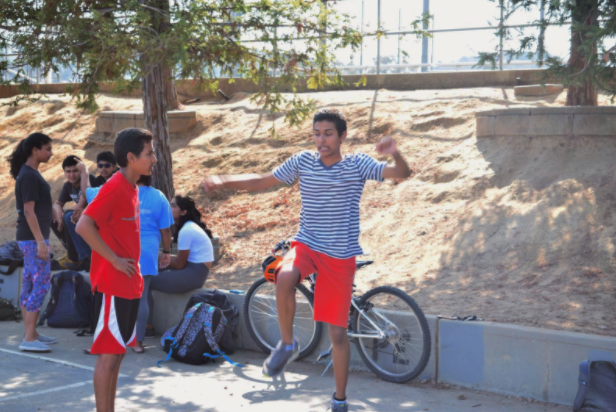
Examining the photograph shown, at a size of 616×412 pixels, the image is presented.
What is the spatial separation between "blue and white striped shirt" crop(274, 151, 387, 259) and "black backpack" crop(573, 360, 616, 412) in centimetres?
173

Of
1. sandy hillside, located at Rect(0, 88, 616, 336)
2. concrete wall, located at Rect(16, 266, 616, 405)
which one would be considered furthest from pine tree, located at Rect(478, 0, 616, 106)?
concrete wall, located at Rect(16, 266, 616, 405)

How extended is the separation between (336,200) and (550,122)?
581cm

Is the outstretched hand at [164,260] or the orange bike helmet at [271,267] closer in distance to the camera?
the orange bike helmet at [271,267]

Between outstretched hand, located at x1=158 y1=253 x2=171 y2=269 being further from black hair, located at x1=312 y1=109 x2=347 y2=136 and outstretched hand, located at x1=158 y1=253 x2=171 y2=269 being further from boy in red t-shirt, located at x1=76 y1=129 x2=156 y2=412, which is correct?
black hair, located at x1=312 y1=109 x2=347 y2=136

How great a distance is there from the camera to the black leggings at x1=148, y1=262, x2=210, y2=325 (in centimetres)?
702

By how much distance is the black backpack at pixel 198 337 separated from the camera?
246 inches

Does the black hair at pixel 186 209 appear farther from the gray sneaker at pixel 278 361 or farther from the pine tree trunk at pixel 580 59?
the pine tree trunk at pixel 580 59

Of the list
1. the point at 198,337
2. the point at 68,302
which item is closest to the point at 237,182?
the point at 198,337

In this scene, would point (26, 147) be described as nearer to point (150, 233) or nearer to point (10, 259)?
point (150, 233)

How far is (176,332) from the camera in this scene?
20.9ft

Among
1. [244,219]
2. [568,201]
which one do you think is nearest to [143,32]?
[244,219]

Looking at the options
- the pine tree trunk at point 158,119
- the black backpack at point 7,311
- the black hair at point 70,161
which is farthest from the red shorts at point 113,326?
the pine tree trunk at point 158,119

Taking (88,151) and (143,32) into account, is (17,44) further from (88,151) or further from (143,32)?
(88,151)

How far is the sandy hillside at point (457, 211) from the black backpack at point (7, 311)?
237 centimetres
